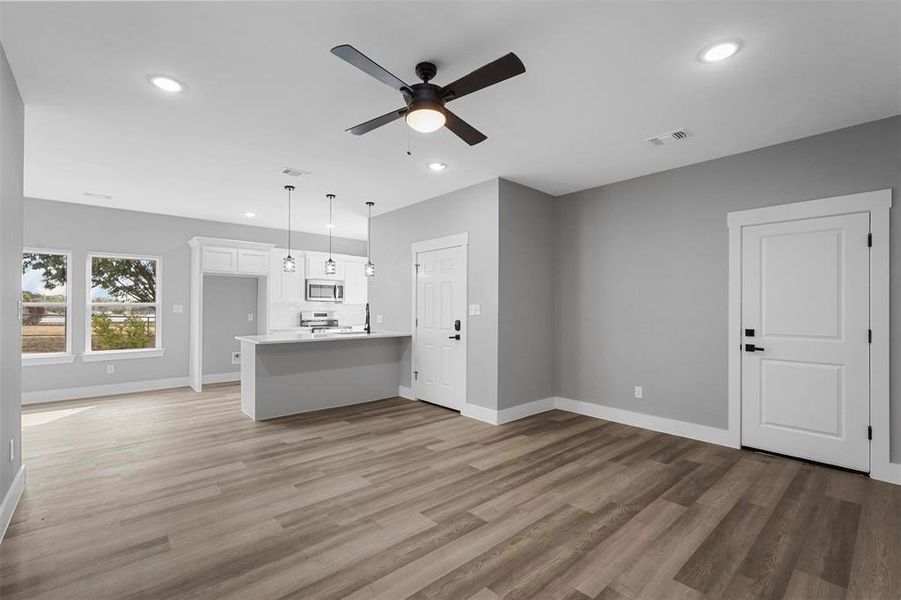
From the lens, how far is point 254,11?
211 cm

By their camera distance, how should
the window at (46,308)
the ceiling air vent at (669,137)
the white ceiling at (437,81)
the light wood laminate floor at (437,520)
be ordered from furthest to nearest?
the window at (46,308) → the ceiling air vent at (669,137) → the white ceiling at (437,81) → the light wood laminate floor at (437,520)

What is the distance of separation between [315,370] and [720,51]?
195 inches

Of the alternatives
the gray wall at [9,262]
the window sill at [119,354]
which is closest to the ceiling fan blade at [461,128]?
the gray wall at [9,262]

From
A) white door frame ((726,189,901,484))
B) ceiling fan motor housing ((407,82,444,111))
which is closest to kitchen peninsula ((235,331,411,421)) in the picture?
ceiling fan motor housing ((407,82,444,111))

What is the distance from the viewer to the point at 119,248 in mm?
6383

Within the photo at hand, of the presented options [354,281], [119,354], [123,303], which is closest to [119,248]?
[123,303]

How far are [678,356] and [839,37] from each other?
2.93 m

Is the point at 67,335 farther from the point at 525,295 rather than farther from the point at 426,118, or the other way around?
the point at 426,118

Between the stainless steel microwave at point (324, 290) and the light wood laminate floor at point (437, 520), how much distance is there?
3.95 m

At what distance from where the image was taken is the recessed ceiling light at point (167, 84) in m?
2.73

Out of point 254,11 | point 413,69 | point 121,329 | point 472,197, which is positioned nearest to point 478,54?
point 413,69

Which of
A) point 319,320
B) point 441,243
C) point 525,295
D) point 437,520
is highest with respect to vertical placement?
point 441,243

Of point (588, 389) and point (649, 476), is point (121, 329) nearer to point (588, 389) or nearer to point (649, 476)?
point (588, 389)

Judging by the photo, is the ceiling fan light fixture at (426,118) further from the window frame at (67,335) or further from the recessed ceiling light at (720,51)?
the window frame at (67,335)
